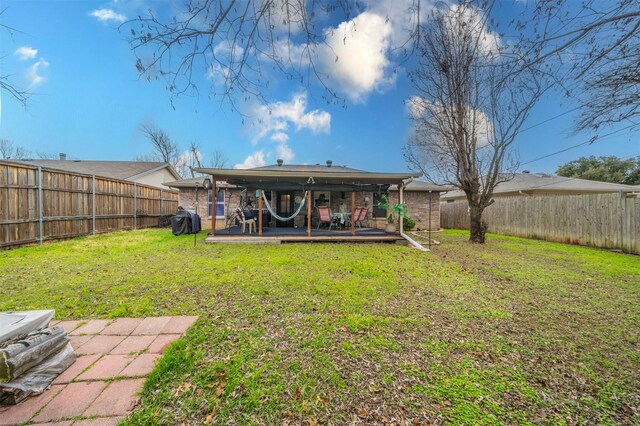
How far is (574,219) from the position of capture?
30.1ft

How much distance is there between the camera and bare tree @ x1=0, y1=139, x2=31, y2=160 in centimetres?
2409

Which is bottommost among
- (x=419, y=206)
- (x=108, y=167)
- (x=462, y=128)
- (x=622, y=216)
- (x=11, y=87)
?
(x=622, y=216)

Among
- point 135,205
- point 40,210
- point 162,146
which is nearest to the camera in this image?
point 40,210

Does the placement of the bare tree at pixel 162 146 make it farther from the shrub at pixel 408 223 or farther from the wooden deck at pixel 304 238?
the shrub at pixel 408 223

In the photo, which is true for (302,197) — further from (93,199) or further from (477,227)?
(93,199)

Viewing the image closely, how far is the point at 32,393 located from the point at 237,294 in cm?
219

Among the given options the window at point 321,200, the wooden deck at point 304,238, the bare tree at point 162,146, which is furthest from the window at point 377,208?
the bare tree at point 162,146

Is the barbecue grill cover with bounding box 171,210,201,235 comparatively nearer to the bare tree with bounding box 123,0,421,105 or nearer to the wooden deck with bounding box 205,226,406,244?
the wooden deck with bounding box 205,226,406,244

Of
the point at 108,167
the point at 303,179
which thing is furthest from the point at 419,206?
the point at 108,167

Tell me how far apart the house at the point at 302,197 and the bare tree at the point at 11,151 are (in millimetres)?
25274

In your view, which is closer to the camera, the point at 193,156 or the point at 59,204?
the point at 59,204

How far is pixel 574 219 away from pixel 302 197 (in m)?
10.5

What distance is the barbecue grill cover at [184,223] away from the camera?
10.4 meters

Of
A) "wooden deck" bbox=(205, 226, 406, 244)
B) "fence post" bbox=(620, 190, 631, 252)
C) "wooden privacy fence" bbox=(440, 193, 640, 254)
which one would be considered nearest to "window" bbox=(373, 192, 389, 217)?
"wooden deck" bbox=(205, 226, 406, 244)
